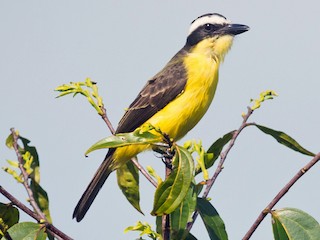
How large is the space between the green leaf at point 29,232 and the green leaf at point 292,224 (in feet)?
3.44

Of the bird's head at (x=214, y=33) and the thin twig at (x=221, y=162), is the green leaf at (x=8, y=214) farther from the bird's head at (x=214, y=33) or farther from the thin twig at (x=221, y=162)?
the bird's head at (x=214, y=33)

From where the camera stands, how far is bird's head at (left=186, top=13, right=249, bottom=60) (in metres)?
6.27

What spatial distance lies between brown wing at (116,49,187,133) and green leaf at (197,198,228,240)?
2566mm

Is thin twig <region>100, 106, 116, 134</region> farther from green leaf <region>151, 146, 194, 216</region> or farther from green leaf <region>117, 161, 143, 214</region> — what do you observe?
green leaf <region>151, 146, 194, 216</region>

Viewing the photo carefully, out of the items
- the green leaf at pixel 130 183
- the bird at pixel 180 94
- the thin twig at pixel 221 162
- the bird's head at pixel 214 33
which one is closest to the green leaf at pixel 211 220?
the thin twig at pixel 221 162

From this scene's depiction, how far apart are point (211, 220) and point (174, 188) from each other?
17.0 inches

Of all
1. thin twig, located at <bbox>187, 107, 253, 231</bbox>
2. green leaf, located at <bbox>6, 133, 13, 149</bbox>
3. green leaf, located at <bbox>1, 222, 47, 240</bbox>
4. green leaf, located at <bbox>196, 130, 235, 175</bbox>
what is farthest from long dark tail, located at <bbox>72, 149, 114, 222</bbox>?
green leaf, located at <bbox>1, 222, 47, 240</bbox>

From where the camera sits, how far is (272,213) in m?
3.15

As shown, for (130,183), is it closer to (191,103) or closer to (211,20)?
(191,103)

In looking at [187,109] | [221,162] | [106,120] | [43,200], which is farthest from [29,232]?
[187,109]

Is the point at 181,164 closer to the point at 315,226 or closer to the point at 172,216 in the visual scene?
the point at 172,216

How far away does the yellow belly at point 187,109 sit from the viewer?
218 inches

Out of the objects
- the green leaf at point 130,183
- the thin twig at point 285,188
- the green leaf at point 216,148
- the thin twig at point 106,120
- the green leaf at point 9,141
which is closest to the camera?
the thin twig at point 285,188

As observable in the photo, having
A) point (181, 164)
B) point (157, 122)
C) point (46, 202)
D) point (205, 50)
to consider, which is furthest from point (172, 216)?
point (205, 50)
